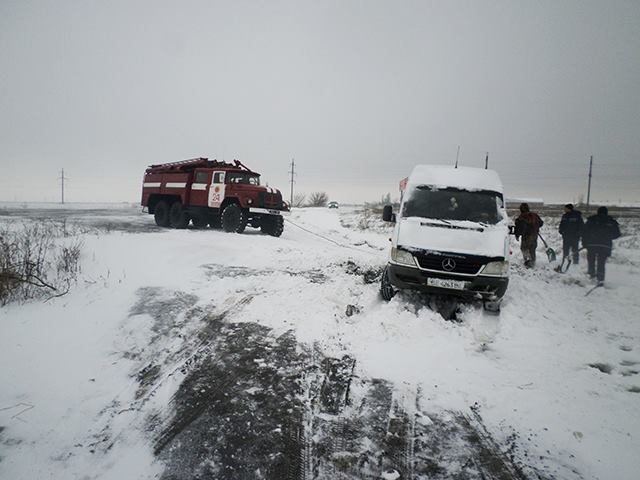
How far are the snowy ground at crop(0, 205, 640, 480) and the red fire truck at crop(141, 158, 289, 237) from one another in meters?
6.85

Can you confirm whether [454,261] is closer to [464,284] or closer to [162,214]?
[464,284]

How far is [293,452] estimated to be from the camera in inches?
98.8

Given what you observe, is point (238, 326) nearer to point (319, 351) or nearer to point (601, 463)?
point (319, 351)

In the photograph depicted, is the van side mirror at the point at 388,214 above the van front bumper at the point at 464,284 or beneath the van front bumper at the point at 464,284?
above

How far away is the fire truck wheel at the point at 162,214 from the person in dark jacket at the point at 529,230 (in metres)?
13.7

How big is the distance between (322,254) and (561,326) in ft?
19.7

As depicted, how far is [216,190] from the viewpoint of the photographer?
13.1m

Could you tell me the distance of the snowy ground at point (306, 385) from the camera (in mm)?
2451

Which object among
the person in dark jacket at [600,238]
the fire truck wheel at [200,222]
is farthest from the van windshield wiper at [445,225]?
the fire truck wheel at [200,222]

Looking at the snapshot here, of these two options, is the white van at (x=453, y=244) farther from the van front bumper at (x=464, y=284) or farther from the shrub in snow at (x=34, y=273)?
the shrub in snow at (x=34, y=273)

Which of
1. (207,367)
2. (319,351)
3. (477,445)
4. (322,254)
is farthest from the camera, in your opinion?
(322,254)

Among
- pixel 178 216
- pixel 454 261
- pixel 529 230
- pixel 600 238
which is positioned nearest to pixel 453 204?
pixel 454 261

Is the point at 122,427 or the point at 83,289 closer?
the point at 122,427

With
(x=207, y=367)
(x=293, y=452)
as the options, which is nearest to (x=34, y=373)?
(x=207, y=367)
